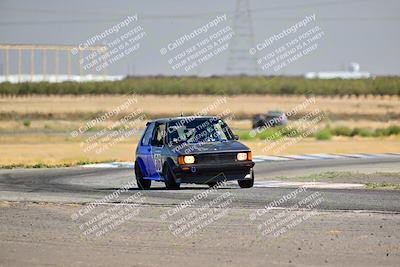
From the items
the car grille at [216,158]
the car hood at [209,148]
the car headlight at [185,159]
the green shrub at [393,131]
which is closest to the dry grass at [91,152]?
the green shrub at [393,131]

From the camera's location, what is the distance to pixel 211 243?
41.4ft

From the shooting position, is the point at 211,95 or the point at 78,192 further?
the point at 211,95

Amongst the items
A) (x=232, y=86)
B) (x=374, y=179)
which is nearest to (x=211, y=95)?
(x=232, y=86)

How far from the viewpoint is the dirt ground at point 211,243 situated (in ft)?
36.4

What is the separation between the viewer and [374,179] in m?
24.0

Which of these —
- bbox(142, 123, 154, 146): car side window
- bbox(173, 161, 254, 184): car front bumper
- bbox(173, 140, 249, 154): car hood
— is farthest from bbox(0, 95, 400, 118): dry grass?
bbox(173, 161, 254, 184): car front bumper

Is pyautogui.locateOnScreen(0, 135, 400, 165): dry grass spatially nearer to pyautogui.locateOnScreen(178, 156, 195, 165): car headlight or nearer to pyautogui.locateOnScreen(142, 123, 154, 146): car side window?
pyautogui.locateOnScreen(142, 123, 154, 146): car side window

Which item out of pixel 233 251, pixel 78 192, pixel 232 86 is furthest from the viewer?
pixel 232 86

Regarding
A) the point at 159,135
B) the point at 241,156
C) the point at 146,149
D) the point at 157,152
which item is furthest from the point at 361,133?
the point at 241,156

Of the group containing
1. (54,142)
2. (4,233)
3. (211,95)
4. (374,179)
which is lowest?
(211,95)

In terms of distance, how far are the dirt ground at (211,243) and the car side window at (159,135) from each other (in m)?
5.50

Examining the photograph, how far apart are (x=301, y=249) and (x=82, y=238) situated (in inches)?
124

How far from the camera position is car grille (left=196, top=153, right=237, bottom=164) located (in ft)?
66.4

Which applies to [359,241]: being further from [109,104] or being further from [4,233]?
[109,104]
